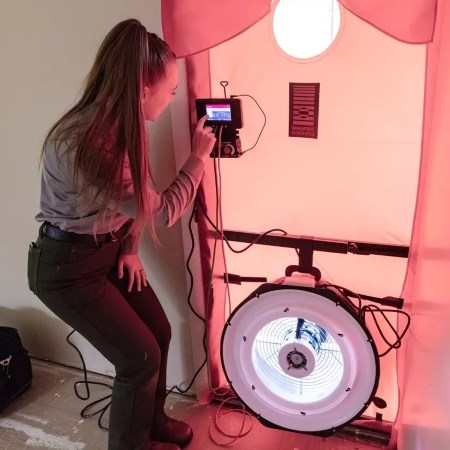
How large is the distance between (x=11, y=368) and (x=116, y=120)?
1248 millimetres

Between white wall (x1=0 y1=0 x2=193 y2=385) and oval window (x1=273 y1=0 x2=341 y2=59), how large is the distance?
36 cm

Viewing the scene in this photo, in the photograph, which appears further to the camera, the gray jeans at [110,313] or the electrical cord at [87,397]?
the electrical cord at [87,397]

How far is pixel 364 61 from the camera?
45.7 inches

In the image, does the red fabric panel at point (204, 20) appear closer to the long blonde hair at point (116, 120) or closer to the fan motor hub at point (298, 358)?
the long blonde hair at point (116, 120)

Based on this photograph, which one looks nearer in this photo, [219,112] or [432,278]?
[432,278]

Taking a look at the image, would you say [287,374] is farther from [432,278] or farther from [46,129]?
[46,129]

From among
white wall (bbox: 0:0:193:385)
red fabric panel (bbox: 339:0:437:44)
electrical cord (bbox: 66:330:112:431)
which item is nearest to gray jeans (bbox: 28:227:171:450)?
white wall (bbox: 0:0:193:385)

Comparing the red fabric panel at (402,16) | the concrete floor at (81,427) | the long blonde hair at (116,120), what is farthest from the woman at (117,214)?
the red fabric panel at (402,16)

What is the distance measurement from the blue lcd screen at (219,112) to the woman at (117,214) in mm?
30

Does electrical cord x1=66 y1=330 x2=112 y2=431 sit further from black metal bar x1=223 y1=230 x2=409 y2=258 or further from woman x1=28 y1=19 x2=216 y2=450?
black metal bar x1=223 y1=230 x2=409 y2=258

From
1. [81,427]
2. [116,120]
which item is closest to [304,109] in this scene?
[116,120]

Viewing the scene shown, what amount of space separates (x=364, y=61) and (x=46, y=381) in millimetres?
1721

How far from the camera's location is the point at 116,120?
101 cm

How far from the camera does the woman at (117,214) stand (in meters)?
1.01
